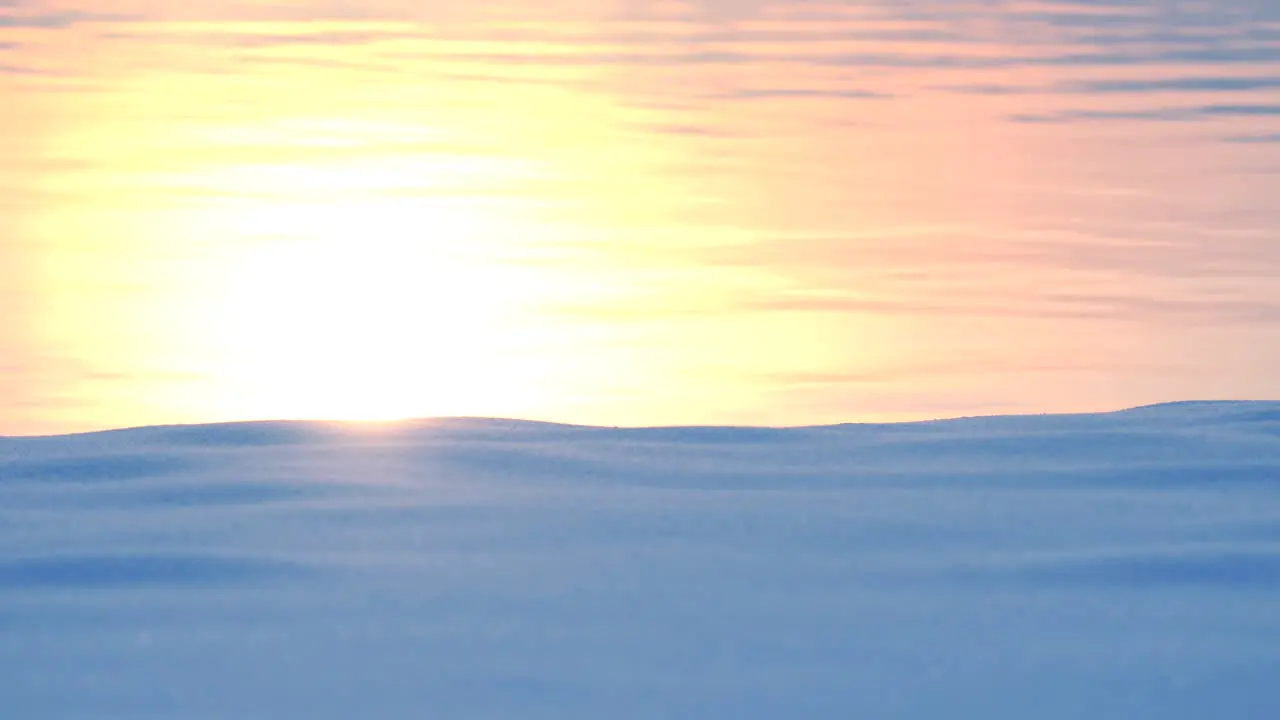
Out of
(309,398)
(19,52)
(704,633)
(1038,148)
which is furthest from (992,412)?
(19,52)

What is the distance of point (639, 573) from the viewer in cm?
162

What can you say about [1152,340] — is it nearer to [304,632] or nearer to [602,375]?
[602,375]

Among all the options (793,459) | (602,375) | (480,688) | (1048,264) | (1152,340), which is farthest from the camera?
(1048,264)

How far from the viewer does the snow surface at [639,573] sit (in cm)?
140

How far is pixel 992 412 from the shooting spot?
3668 mm

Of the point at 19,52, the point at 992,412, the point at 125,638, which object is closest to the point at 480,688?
the point at 125,638

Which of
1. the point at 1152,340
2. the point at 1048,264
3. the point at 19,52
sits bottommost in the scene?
the point at 1152,340

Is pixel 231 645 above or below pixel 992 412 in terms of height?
below

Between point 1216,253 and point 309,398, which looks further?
point 1216,253

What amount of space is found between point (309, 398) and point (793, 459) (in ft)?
6.35

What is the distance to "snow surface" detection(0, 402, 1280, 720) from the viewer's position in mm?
1399

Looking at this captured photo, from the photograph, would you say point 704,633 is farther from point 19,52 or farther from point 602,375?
point 19,52

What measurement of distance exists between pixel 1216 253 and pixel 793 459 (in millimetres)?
3585

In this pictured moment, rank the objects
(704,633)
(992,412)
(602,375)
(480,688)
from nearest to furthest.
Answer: (480,688), (704,633), (992,412), (602,375)
